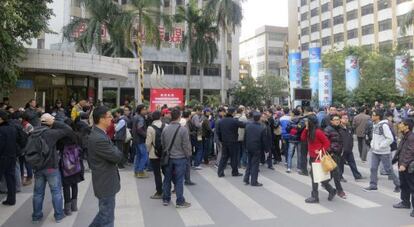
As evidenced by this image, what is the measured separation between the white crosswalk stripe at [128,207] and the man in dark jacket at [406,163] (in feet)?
15.0

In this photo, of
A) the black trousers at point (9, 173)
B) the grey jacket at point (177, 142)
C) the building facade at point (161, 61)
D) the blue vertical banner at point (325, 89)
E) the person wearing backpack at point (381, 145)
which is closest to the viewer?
the black trousers at point (9, 173)

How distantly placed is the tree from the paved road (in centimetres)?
587

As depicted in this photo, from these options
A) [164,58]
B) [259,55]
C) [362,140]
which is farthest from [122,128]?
[259,55]

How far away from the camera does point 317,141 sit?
7852 millimetres

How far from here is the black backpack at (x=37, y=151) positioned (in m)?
6.18

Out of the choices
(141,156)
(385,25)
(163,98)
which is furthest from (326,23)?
(141,156)

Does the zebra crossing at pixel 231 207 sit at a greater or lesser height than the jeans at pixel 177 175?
lesser

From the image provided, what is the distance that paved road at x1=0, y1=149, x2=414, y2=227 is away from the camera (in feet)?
21.6

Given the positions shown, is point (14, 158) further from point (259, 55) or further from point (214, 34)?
point (259, 55)

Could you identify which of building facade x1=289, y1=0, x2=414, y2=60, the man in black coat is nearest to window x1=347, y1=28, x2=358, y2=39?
building facade x1=289, y1=0, x2=414, y2=60

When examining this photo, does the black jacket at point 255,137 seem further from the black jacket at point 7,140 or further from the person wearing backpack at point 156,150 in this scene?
the black jacket at point 7,140

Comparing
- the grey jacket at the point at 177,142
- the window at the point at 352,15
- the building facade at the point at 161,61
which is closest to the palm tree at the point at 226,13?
the building facade at the point at 161,61

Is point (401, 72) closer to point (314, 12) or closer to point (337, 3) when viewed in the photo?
point (337, 3)

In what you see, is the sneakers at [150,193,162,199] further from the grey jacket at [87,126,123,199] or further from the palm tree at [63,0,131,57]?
the palm tree at [63,0,131,57]
